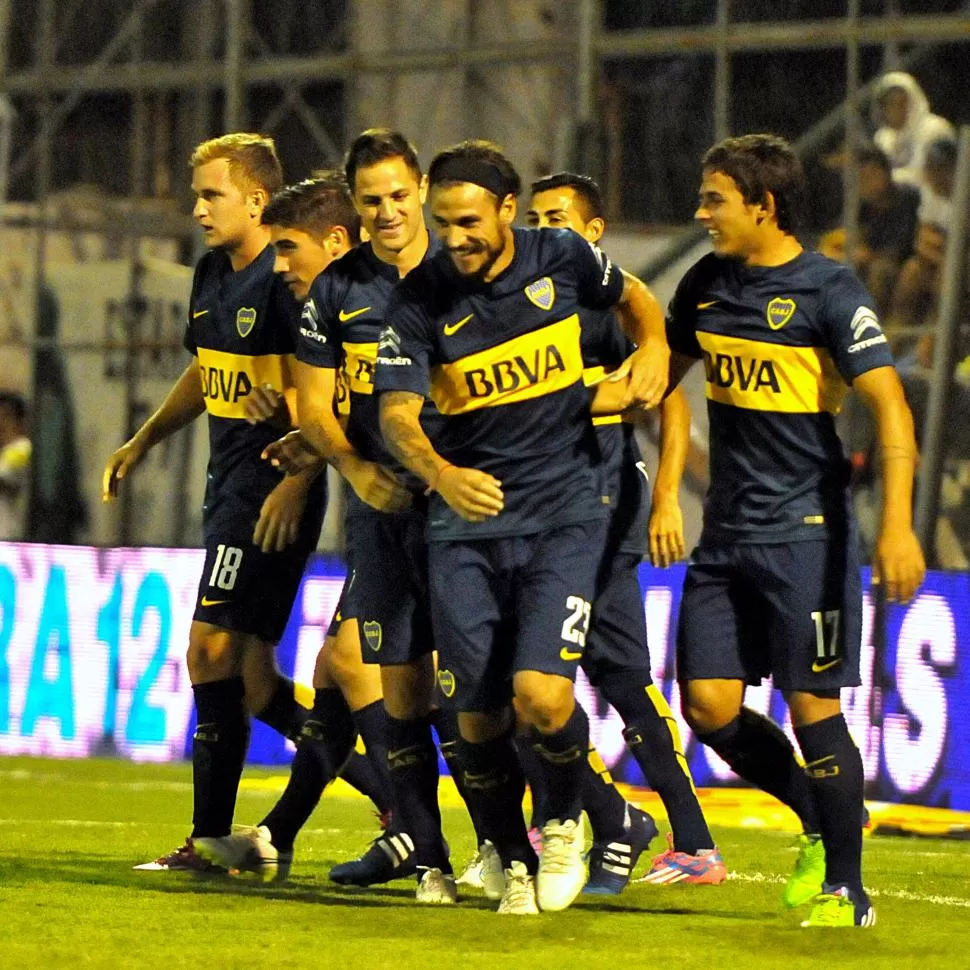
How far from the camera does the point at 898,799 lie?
391 inches

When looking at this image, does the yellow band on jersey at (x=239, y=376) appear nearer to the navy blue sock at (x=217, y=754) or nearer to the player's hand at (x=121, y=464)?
the player's hand at (x=121, y=464)

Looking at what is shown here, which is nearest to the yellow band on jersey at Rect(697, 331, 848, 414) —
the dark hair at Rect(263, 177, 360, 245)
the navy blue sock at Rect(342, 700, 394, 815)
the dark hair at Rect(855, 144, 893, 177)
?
the dark hair at Rect(263, 177, 360, 245)

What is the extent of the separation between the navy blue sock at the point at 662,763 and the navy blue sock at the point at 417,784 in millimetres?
732

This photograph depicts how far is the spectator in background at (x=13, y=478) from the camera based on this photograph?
21.1 meters

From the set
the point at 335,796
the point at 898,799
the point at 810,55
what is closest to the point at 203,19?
the point at 810,55

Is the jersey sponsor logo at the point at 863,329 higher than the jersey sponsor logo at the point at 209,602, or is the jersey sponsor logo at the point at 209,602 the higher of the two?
the jersey sponsor logo at the point at 863,329

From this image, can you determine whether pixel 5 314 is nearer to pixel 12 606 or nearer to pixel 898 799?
pixel 12 606

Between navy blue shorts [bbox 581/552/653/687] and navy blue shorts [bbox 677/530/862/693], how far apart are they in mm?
509

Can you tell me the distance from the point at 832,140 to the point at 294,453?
10.8 meters

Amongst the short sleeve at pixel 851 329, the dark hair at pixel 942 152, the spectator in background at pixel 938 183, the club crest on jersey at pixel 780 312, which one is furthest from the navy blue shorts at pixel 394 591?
the dark hair at pixel 942 152

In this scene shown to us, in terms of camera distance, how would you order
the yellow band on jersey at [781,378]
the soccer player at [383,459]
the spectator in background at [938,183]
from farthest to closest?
the spectator in background at [938,183], the soccer player at [383,459], the yellow band on jersey at [781,378]

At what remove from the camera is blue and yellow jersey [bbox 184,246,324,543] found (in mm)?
7066

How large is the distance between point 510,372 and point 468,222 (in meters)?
0.41

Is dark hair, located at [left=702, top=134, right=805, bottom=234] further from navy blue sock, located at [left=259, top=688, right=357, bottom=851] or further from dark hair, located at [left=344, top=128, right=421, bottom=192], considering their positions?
navy blue sock, located at [left=259, top=688, right=357, bottom=851]
